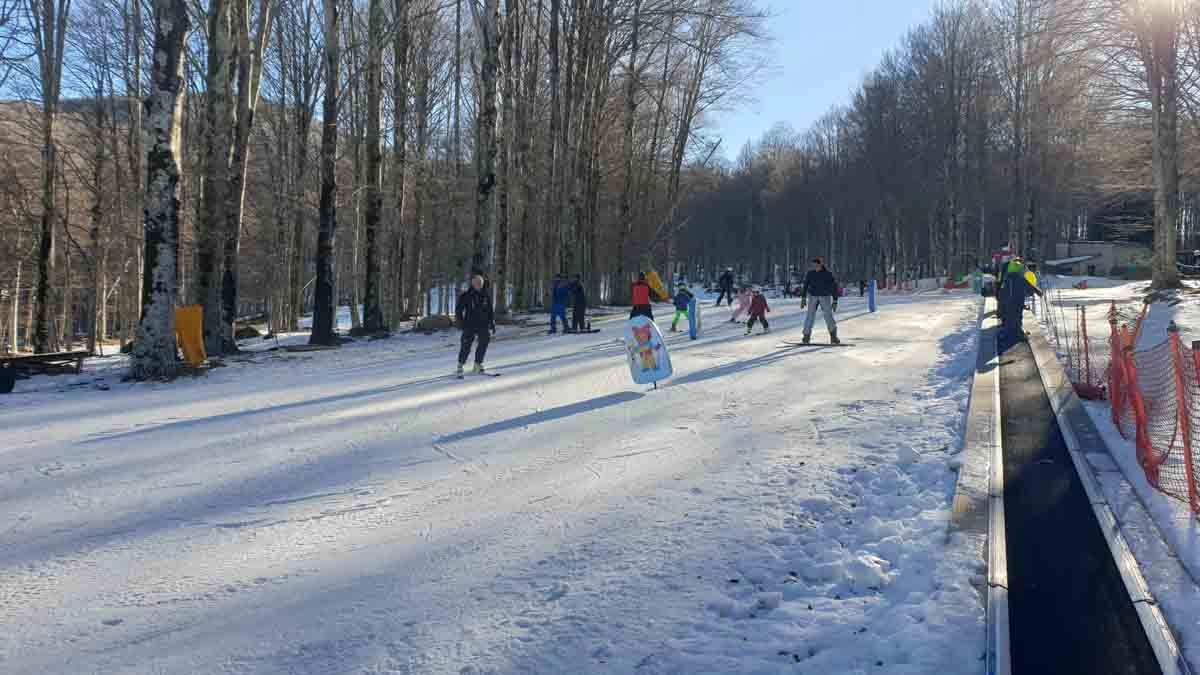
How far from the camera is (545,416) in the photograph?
9.91 m

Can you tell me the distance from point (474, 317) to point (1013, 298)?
36.6 feet

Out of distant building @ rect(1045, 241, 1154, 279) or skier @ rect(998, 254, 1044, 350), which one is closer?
skier @ rect(998, 254, 1044, 350)

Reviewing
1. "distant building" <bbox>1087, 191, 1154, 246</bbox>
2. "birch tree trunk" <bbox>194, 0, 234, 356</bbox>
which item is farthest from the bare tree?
"distant building" <bbox>1087, 191, 1154, 246</bbox>

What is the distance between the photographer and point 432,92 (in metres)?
37.2

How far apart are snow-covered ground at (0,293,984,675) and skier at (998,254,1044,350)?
706 cm

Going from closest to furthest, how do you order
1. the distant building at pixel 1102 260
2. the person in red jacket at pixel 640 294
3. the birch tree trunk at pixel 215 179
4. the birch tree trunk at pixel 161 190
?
the birch tree trunk at pixel 161 190, the birch tree trunk at pixel 215 179, the person in red jacket at pixel 640 294, the distant building at pixel 1102 260

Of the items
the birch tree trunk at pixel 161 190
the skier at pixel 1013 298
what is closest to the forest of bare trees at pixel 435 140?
the birch tree trunk at pixel 161 190

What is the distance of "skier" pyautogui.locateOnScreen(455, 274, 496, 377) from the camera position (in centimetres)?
1336

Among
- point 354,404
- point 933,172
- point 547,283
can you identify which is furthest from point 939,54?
point 354,404

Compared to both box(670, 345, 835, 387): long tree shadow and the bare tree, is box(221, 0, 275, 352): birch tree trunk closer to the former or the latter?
the bare tree

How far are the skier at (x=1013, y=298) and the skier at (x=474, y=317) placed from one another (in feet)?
34.6

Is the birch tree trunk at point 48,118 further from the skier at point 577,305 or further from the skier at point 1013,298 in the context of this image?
the skier at point 1013,298

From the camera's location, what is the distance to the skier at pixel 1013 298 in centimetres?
1655

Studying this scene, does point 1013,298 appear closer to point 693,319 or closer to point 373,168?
point 693,319
